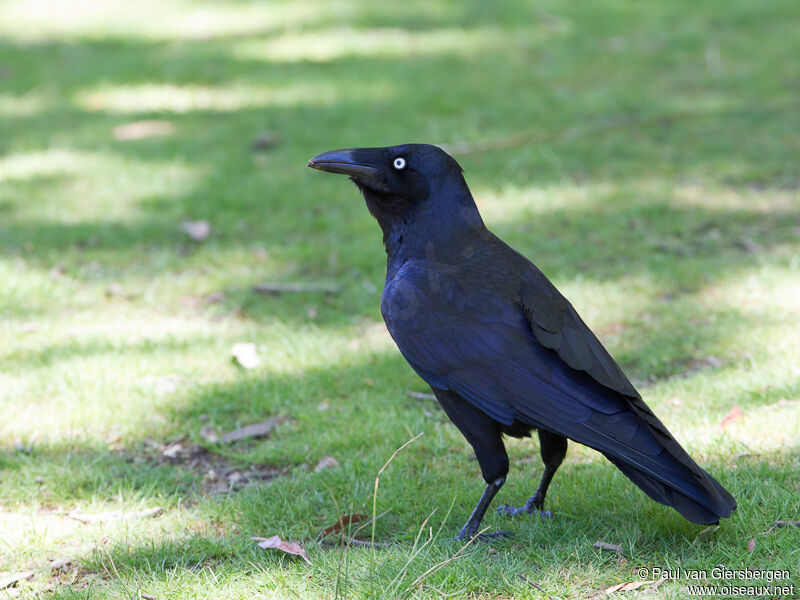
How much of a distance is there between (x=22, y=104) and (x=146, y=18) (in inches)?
124

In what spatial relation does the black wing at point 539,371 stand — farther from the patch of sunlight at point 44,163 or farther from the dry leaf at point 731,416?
the patch of sunlight at point 44,163

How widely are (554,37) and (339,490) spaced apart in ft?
26.6

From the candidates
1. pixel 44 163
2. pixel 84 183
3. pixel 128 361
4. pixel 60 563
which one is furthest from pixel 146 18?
pixel 60 563

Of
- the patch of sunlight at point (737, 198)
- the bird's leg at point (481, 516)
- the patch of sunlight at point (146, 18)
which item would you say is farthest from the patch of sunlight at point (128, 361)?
the patch of sunlight at point (146, 18)

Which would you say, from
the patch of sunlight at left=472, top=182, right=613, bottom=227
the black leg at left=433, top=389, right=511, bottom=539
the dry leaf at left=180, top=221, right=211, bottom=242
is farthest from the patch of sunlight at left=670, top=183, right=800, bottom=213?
the black leg at left=433, top=389, right=511, bottom=539

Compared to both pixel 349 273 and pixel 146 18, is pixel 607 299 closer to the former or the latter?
pixel 349 273

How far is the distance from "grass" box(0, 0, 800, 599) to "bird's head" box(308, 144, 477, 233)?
3.54 feet

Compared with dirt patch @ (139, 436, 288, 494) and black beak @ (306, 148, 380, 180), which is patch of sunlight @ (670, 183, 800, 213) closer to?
black beak @ (306, 148, 380, 180)

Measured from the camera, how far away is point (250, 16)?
1162cm

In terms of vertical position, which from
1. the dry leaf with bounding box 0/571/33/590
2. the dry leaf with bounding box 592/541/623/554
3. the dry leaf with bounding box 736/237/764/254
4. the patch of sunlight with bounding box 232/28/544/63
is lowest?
the dry leaf with bounding box 0/571/33/590

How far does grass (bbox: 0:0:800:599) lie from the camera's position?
3.41m

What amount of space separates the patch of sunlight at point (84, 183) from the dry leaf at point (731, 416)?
4371mm

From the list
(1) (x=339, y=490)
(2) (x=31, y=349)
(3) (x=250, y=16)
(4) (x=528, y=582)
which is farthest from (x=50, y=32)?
(4) (x=528, y=582)

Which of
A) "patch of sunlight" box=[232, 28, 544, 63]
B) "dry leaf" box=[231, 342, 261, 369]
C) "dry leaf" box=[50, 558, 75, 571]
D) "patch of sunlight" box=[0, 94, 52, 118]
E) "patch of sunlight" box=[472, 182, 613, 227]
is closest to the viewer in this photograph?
"dry leaf" box=[50, 558, 75, 571]
